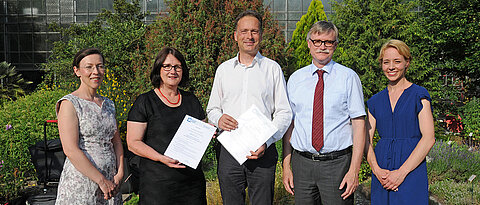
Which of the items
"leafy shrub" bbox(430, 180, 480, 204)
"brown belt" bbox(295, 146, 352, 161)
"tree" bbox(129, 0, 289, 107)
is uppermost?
"tree" bbox(129, 0, 289, 107)

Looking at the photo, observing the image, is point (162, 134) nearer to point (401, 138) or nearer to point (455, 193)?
point (401, 138)

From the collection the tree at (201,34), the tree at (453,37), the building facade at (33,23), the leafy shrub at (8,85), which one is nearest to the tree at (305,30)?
the tree at (453,37)

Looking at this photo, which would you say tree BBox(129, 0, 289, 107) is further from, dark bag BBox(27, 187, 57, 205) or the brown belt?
the brown belt

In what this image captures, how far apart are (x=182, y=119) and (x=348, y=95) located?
4.40 feet

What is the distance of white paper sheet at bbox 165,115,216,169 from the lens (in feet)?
8.82

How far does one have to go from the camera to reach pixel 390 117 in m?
2.83

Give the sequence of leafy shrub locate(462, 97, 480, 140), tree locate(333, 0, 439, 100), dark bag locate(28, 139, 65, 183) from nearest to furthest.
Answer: dark bag locate(28, 139, 65, 183) → tree locate(333, 0, 439, 100) → leafy shrub locate(462, 97, 480, 140)

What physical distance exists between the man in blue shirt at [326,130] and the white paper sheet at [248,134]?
0.33 m

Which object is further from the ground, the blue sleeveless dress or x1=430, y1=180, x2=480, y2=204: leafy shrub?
the blue sleeveless dress

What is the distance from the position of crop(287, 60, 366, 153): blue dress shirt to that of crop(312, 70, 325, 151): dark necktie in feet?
0.09

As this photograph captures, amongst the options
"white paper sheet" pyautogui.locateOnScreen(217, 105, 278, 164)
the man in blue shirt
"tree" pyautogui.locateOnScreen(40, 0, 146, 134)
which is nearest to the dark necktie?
the man in blue shirt

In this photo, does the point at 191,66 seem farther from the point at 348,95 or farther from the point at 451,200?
the point at 451,200

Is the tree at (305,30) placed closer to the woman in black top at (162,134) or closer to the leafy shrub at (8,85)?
the woman in black top at (162,134)

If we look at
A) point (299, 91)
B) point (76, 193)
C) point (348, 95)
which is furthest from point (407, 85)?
point (76, 193)
